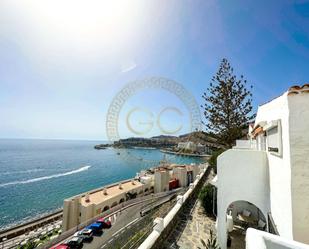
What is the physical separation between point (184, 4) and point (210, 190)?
24.7ft

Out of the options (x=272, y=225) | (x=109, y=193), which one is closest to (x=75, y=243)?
(x=109, y=193)

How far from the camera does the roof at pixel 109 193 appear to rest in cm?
1989

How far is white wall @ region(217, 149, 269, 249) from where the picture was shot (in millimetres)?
4340

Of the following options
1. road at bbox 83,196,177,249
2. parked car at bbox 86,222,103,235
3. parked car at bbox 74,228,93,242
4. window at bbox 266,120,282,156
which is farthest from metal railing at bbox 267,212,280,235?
parked car at bbox 86,222,103,235

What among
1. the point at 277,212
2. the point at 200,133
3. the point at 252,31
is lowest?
the point at 277,212

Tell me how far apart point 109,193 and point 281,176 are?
22174 millimetres

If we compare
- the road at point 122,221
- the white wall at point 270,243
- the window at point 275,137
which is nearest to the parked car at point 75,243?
the road at point 122,221

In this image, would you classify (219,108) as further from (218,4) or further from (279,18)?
(218,4)

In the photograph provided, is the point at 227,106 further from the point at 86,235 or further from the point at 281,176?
the point at 86,235

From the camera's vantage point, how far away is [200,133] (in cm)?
1409

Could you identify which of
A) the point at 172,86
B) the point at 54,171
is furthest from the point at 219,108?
the point at 54,171

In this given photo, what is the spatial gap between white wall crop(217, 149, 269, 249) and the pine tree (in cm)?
803

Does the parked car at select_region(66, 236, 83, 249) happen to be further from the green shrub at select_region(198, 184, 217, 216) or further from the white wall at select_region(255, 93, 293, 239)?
the white wall at select_region(255, 93, 293, 239)

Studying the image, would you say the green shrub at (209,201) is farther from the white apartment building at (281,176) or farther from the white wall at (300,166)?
the white wall at (300,166)
